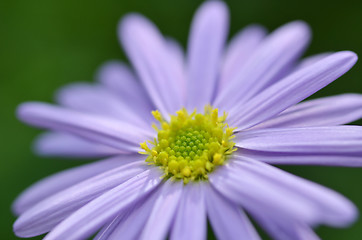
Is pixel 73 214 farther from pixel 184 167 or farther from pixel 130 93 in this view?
pixel 130 93

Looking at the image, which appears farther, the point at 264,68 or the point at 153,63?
the point at 153,63

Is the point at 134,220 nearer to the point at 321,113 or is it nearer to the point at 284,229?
the point at 284,229

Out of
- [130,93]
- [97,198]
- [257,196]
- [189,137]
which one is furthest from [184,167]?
[130,93]

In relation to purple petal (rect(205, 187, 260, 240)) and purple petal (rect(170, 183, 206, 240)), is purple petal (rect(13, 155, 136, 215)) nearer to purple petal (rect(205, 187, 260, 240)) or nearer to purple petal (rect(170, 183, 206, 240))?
purple petal (rect(170, 183, 206, 240))

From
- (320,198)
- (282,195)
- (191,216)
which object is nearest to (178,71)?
(191,216)

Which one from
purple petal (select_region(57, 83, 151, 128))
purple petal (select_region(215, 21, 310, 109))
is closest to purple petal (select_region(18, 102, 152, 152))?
purple petal (select_region(57, 83, 151, 128))

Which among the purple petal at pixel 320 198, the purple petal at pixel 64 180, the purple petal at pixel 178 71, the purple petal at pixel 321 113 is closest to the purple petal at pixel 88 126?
the purple petal at pixel 64 180
